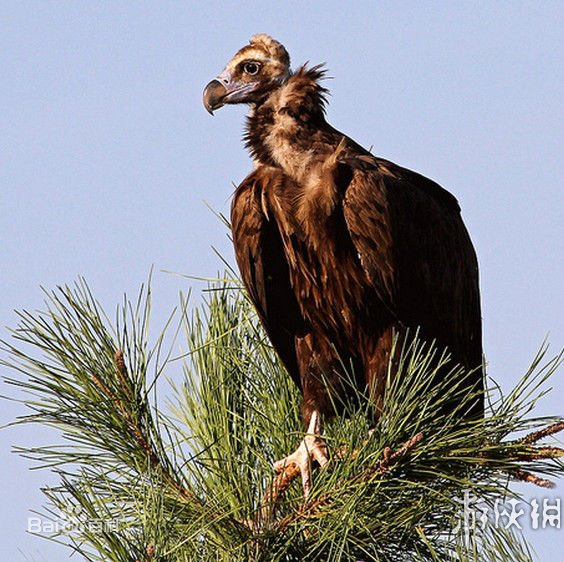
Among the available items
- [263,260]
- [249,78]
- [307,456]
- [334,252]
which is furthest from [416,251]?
[307,456]

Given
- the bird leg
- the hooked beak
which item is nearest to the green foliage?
the bird leg

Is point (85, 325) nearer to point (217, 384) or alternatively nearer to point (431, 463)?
point (217, 384)

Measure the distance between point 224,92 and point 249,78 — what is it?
13cm

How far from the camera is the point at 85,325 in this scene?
11.8ft

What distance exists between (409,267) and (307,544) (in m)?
1.68

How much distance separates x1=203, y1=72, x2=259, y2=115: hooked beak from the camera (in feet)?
17.2

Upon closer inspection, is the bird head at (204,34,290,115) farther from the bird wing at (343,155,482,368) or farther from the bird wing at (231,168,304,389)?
the bird wing at (343,155,482,368)

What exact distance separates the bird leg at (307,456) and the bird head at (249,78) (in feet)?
4.92

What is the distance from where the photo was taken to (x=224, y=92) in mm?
5254

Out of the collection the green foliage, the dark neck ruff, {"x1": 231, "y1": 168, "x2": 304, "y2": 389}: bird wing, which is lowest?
the green foliage

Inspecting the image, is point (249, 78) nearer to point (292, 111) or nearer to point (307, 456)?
point (292, 111)

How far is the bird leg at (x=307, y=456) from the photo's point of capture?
12.5 feet

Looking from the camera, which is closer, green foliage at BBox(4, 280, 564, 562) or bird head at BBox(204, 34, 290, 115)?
green foliage at BBox(4, 280, 564, 562)

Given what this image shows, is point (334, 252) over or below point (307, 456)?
over
